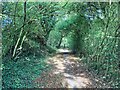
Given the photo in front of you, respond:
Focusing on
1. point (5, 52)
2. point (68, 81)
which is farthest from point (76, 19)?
point (5, 52)

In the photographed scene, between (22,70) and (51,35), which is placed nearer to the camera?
(22,70)

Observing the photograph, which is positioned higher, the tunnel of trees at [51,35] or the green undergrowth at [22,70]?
the tunnel of trees at [51,35]

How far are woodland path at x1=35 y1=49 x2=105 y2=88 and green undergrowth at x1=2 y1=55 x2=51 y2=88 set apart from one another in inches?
3.0

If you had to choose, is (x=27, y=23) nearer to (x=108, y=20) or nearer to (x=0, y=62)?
(x=0, y=62)

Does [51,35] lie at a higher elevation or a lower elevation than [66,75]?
higher

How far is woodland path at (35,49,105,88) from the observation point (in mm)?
2320

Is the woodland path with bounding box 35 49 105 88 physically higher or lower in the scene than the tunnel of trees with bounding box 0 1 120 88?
lower

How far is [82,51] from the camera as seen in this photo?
285cm

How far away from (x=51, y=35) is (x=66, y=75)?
0.51m

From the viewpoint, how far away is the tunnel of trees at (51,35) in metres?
2.28

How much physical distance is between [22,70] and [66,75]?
1.60 feet

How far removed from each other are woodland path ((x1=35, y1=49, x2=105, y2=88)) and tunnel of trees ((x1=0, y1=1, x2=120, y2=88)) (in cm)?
8

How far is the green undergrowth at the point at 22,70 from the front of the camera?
2240mm

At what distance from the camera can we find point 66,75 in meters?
2.38
